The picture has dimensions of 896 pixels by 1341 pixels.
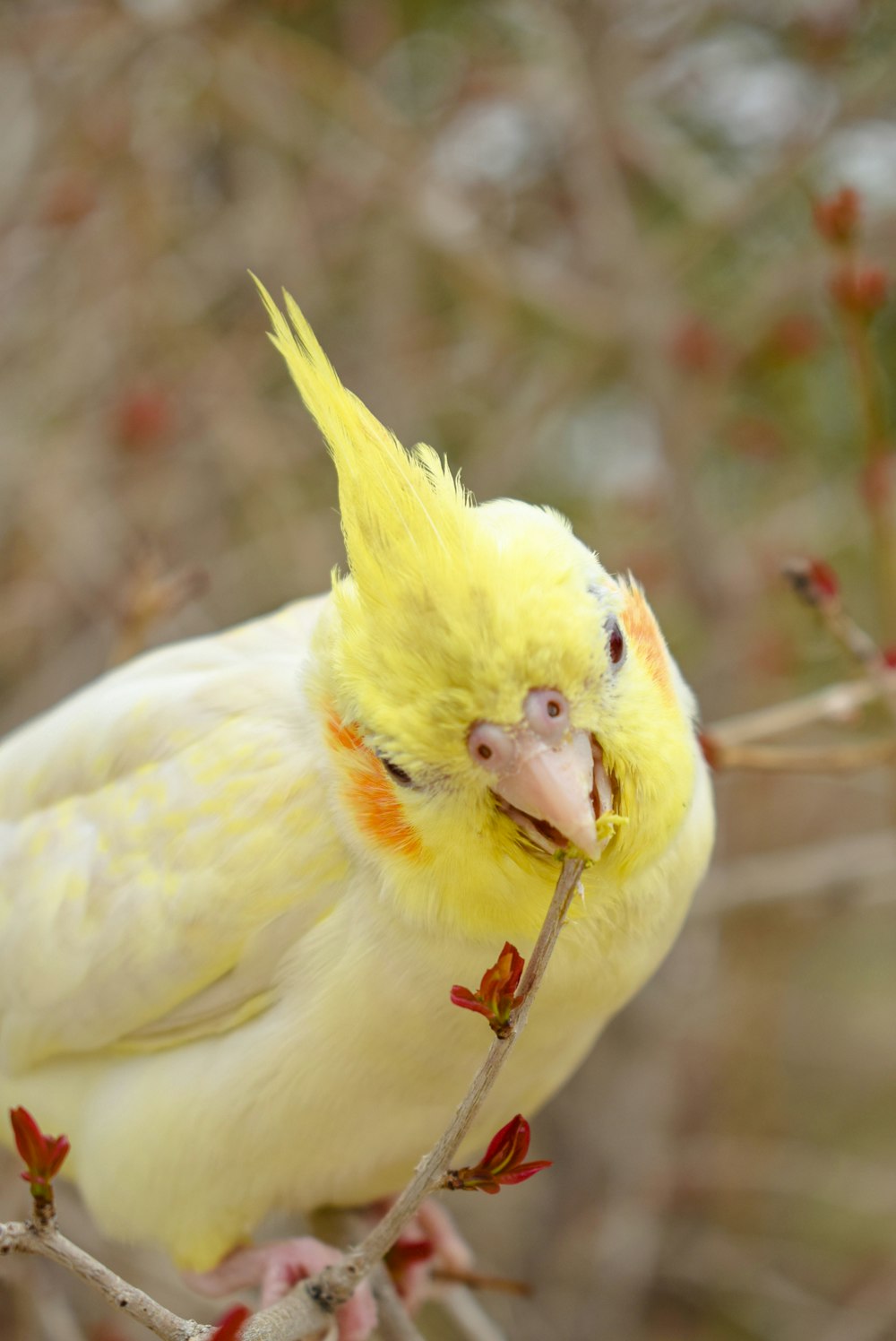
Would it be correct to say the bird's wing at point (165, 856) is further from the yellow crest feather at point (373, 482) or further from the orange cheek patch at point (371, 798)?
the yellow crest feather at point (373, 482)

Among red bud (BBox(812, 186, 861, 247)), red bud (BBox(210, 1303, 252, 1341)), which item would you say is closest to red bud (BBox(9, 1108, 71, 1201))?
red bud (BBox(210, 1303, 252, 1341))

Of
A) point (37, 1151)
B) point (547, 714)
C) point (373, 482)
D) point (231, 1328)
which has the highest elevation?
point (373, 482)

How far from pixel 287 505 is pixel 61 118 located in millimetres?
1385

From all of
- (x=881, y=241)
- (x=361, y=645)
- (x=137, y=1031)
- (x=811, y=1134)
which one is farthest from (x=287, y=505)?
(x=811, y=1134)

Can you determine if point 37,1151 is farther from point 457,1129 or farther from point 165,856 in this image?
point 165,856

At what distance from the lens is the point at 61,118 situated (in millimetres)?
3434

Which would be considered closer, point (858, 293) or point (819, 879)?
point (858, 293)

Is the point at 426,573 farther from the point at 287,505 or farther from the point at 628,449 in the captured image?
the point at 628,449

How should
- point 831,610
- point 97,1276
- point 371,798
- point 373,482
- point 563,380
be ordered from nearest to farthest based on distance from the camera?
point 97,1276
point 373,482
point 371,798
point 831,610
point 563,380

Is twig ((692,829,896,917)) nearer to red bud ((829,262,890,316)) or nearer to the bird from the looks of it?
the bird

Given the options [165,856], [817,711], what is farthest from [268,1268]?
[817,711]

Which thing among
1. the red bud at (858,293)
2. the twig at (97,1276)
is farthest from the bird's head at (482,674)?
the red bud at (858,293)

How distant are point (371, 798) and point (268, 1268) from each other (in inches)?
36.3

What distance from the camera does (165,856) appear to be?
2.05 metres
